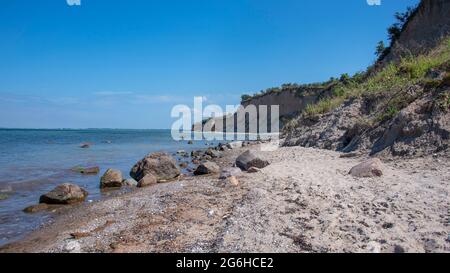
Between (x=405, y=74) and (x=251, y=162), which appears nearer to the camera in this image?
(x=251, y=162)

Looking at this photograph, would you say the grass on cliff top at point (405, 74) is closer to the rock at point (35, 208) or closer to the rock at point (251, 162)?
the rock at point (251, 162)

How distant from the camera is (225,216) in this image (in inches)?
218

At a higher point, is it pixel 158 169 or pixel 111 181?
pixel 158 169

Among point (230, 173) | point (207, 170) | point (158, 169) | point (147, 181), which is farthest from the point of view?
point (207, 170)

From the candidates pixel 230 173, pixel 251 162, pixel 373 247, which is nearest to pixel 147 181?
pixel 230 173

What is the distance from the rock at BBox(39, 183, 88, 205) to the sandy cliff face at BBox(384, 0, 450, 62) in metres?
18.5

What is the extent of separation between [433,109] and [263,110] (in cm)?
4980

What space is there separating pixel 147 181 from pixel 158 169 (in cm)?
119

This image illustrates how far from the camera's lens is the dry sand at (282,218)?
4035mm

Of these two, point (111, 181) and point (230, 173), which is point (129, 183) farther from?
point (230, 173)

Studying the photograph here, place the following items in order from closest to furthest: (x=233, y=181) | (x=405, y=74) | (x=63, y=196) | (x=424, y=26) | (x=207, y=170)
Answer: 1. (x=233, y=181)
2. (x=63, y=196)
3. (x=207, y=170)
4. (x=405, y=74)
5. (x=424, y=26)

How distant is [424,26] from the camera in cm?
2159

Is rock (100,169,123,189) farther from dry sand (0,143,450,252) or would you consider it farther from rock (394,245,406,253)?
rock (394,245,406,253)

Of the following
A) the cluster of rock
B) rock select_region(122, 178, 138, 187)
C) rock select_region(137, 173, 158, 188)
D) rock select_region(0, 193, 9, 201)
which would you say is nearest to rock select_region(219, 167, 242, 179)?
the cluster of rock
